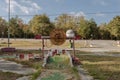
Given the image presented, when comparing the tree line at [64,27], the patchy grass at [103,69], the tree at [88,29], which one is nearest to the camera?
the patchy grass at [103,69]

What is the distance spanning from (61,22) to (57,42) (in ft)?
259

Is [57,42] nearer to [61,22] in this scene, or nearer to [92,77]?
[92,77]

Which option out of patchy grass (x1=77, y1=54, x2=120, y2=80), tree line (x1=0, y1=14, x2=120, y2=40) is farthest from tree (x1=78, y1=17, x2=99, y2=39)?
patchy grass (x1=77, y1=54, x2=120, y2=80)

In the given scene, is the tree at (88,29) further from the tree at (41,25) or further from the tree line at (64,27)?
the tree at (41,25)

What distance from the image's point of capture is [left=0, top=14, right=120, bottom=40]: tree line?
97438 millimetres

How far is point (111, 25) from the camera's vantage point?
9712cm

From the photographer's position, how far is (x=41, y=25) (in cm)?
9819

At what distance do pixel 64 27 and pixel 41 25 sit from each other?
895 cm

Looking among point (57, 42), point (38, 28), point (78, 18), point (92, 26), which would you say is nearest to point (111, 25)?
point (92, 26)

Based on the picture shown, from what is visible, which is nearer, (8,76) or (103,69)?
(8,76)

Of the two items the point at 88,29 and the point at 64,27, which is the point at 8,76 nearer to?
the point at 88,29

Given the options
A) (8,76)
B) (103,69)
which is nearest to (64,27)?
(103,69)

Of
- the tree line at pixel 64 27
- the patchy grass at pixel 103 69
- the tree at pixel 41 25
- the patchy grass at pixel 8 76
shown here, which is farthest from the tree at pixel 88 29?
the patchy grass at pixel 8 76

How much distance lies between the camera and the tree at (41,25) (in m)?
97.4
